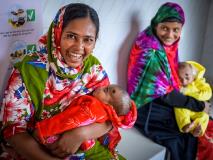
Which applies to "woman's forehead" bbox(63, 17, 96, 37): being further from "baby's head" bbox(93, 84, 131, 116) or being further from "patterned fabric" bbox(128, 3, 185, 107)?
"patterned fabric" bbox(128, 3, 185, 107)

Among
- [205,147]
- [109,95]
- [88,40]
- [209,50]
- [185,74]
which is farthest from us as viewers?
[209,50]

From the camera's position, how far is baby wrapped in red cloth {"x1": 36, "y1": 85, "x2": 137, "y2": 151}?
108cm

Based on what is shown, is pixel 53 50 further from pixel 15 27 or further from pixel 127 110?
pixel 127 110

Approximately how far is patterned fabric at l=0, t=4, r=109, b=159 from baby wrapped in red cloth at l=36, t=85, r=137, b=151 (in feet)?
0.23

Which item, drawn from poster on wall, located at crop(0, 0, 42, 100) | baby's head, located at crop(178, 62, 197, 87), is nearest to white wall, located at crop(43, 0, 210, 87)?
poster on wall, located at crop(0, 0, 42, 100)

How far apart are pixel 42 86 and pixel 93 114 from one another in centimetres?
25

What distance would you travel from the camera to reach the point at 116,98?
4.23 feet

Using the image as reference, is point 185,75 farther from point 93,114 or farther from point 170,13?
point 93,114

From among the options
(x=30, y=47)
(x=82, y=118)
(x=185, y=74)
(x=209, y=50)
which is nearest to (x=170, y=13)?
(x=185, y=74)

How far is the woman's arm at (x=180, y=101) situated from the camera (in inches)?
75.2

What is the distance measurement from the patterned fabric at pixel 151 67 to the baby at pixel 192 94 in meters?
0.14

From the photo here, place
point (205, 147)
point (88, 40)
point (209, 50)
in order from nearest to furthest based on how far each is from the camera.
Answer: point (88, 40) < point (205, 147) < point (209, 50)

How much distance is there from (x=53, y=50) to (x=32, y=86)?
184 millimetres

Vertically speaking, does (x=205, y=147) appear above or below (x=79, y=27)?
below
